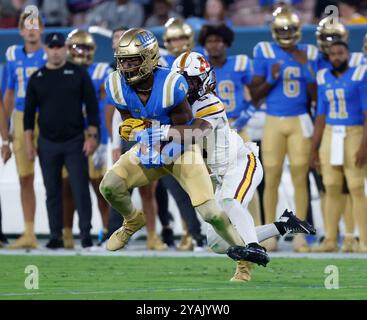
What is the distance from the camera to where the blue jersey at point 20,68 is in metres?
12.2

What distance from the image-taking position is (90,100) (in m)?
11.7

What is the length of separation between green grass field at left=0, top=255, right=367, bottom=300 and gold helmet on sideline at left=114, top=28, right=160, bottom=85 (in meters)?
1.38

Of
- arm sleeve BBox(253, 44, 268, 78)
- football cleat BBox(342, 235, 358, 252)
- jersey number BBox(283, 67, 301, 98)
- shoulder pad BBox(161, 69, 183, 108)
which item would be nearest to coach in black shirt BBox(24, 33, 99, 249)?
arm sleeve BBox(253, 44, 268, 78)

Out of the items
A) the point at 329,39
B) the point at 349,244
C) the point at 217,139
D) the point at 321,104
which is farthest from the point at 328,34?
the point at 217,139

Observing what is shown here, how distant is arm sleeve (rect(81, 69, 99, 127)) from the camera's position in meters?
11.7

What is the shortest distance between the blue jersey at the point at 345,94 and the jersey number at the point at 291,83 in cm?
31

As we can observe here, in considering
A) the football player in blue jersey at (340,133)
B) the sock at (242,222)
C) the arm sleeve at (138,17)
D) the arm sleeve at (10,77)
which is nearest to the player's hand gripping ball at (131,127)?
the sock at (242,222)

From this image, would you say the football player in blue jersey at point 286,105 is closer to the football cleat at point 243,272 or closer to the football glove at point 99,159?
the football glove at point 99,159

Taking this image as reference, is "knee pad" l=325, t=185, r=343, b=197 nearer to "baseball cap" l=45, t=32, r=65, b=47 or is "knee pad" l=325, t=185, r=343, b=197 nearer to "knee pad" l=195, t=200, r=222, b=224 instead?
"baseball cap" l=45, t=32, r=65, b=47

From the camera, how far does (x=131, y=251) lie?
11734mm

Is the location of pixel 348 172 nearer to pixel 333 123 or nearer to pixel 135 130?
pixel 333 123

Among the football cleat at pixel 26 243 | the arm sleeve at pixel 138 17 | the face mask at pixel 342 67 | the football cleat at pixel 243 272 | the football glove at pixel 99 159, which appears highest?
the arm sleeve at pixel 138 17

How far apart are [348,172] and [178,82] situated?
353 cm
